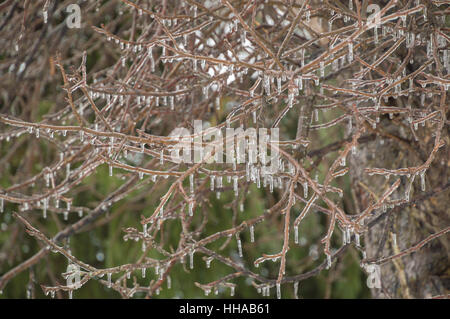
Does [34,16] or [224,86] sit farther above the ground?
[34,16]

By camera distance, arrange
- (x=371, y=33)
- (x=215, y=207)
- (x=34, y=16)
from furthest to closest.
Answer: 1. (x=215, y=207)
2. (x=34, y=16)
3. (x=371, y=33)

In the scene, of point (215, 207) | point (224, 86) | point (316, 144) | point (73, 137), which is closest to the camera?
point (224, 86)

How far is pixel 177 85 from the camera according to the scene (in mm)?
2754

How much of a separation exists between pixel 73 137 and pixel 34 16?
993 millimetres

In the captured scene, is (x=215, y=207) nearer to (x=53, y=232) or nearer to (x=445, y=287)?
(x=53, y=232)

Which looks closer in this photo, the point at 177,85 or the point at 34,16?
the point at 177,85

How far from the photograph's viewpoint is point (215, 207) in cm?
512

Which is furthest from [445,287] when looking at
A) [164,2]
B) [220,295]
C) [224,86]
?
[220,295]
